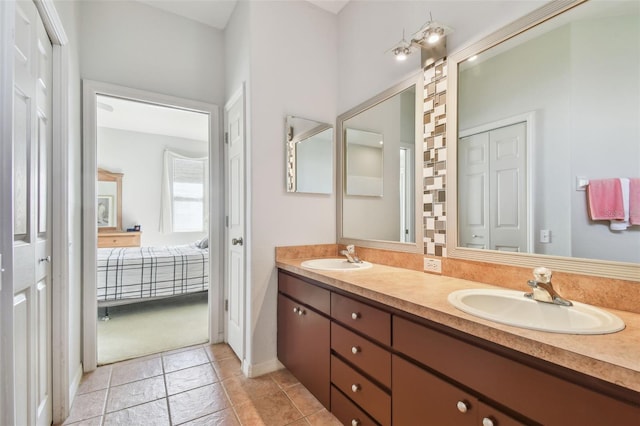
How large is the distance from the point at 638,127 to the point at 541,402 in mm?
975

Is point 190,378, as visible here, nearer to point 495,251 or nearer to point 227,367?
point 227,367

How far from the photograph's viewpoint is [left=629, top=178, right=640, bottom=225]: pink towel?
3.29 feet

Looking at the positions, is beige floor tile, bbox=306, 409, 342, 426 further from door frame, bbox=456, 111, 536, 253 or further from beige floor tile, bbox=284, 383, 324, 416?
door frame, bbox=456, 111, 536, 253

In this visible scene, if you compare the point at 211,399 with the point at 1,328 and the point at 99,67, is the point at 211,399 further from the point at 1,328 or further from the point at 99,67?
the point at 99,67

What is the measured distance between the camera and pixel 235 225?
95.8 inches

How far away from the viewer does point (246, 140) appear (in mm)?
2156

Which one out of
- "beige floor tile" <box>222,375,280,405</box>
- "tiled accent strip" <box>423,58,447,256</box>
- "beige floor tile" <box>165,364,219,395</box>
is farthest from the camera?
"beige floor tile" <box>165,364,219,395</box>

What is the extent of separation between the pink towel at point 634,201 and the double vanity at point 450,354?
0.34 m

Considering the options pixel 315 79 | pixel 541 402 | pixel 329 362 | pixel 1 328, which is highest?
pixel 315 79

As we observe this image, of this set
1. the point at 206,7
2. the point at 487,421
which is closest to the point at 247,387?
the point at 487,421

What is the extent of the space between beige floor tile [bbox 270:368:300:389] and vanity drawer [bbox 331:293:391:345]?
0.79 meters

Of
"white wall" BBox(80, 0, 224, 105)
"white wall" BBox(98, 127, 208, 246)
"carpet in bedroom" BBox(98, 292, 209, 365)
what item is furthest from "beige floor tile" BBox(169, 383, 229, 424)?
"white wall" BBox(98, 127, 208, 246)

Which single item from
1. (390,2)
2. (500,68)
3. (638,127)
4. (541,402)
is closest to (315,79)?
(390,2)

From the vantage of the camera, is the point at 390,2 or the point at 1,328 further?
the point at 390,2
